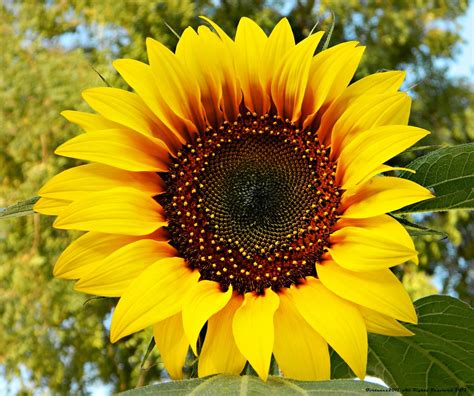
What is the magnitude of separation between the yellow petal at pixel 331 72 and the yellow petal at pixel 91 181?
14cm

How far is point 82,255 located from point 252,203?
0.50 feet

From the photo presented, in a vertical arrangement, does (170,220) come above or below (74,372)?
above

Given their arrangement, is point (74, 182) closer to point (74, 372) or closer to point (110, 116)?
point (110, 116)

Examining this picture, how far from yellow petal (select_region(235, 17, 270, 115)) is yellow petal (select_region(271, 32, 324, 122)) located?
0.04 ft

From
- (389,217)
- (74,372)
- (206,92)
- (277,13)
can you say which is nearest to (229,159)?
(206,92)

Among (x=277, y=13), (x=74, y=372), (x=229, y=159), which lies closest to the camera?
(x=229, y=159)

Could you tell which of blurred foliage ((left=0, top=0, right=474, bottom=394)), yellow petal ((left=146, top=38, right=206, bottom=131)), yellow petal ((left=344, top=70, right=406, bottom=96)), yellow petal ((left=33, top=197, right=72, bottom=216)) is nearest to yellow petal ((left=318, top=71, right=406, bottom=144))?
yellow petal ((left=344, top=70, right=406, bottom=96))

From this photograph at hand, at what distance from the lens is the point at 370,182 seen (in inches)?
19.3

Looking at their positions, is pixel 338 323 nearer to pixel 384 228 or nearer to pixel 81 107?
pixel 384 228

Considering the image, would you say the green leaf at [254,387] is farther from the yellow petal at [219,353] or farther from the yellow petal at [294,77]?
the yellow petal at [294,77]

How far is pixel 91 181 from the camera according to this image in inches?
19.8

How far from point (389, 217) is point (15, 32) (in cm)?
334

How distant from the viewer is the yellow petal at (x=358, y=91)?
51cm

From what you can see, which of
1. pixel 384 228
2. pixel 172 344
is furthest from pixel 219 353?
pixel 384 228
